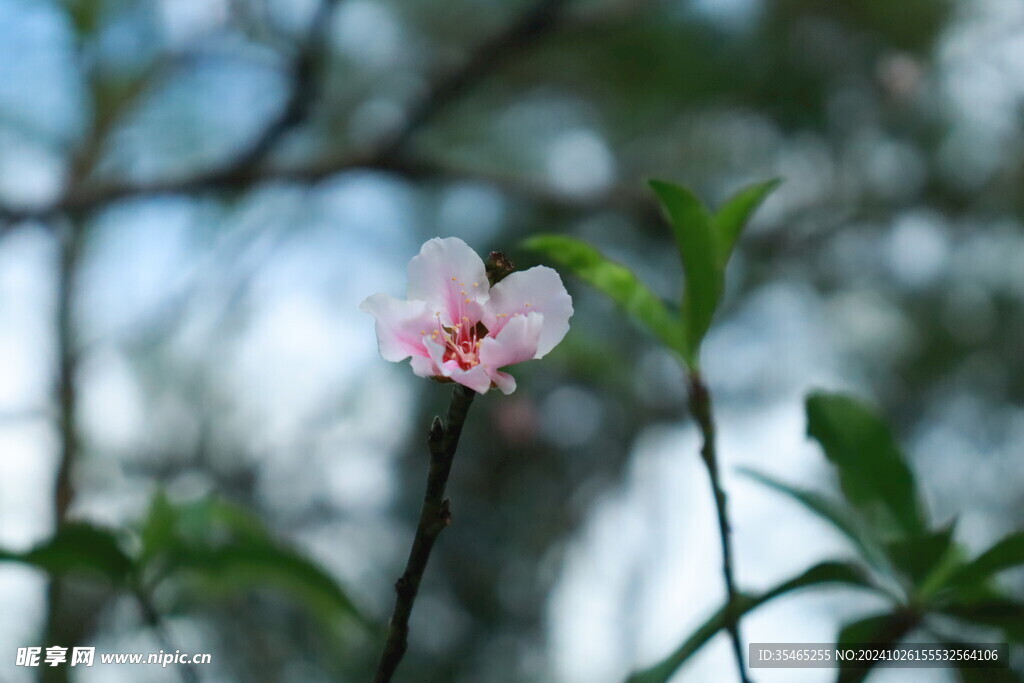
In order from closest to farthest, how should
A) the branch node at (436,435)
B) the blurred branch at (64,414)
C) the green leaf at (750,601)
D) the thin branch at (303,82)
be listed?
the branch node at (436,435), the green leaf at (750,601), the blurred branch at (64,414), the thin branch at (303,82)

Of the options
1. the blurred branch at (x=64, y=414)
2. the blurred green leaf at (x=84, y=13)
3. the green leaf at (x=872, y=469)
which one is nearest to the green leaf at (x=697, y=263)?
the green leaf at (x=872, y=469)

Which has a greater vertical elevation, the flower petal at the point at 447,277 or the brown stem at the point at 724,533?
the flower petal at the point at 447,277

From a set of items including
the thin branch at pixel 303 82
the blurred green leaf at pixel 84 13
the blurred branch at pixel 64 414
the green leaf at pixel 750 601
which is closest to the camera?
the green leaf at pixel 750 601

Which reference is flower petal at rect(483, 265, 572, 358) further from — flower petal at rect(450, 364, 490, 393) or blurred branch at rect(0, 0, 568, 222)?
blurred branch at rect(0, 0, 568, 222)

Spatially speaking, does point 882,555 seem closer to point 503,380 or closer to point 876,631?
point 876,631

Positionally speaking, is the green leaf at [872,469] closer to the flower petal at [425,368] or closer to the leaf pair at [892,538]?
the leaf pair at [892,538]

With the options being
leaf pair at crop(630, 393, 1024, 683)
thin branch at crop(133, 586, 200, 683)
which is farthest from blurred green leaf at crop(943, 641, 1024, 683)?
thin branch at crop(133, 586, 200, 683)

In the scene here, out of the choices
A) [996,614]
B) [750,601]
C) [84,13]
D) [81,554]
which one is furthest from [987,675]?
[84,13]

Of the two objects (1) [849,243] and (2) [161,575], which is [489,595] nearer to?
(1) [849,243]
